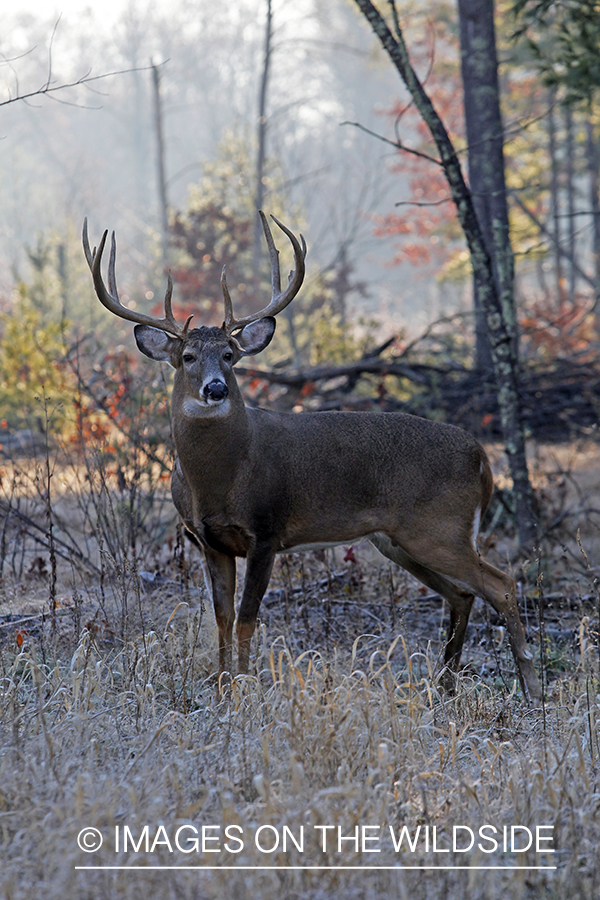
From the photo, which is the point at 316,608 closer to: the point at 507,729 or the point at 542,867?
the point at 507,729

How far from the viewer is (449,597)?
17.4 ft

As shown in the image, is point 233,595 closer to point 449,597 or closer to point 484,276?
point 449,597

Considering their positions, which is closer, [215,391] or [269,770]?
[269,770]

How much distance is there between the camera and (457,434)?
5.21 m

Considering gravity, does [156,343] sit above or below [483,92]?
below

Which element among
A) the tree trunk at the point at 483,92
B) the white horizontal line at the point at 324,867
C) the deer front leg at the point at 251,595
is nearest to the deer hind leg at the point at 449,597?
the deer front leg at the point at 251,595

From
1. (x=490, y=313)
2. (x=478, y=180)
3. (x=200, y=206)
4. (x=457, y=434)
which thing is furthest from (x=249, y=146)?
(x=457, y=434)

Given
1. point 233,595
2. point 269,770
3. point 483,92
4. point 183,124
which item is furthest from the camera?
point 183,124

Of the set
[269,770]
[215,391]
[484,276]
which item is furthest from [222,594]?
[484,276]

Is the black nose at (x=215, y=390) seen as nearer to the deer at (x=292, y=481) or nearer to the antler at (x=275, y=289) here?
the deer at (x=292, y=481)

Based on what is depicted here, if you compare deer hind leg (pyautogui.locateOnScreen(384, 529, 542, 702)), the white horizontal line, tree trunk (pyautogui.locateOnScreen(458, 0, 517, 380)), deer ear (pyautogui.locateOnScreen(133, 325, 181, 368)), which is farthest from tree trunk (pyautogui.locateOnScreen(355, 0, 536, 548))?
the white horizontal line

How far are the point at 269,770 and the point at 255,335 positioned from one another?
2.39 metres

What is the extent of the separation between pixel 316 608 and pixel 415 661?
875mm

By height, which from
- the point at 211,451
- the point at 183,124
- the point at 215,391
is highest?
the point at 183,124
